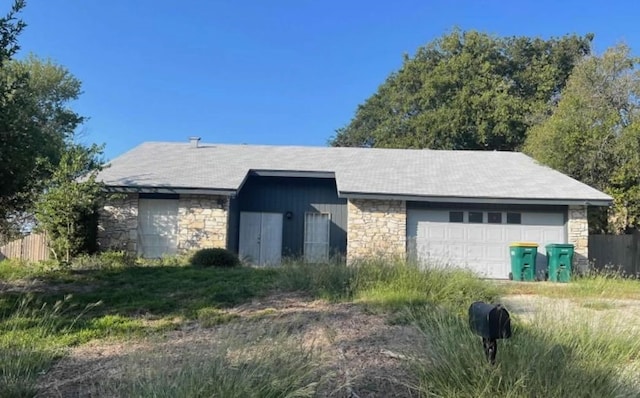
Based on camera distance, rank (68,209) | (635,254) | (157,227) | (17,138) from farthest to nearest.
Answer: (635,254), (157,227), (68,209), (17,138)

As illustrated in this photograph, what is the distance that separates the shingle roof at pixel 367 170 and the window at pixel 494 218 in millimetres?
747

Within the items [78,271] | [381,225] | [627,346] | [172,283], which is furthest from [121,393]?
[381,225]

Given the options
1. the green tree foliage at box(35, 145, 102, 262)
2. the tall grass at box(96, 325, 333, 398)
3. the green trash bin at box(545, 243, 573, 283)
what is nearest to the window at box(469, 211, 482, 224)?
the green trash bin at box(545, 243, 573, 283)

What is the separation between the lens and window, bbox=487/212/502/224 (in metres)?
17.1

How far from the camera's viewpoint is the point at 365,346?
5.63m

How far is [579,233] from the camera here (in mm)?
16641

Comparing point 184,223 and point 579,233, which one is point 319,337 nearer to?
point 184,223

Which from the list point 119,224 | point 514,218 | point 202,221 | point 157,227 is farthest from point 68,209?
point 514,218

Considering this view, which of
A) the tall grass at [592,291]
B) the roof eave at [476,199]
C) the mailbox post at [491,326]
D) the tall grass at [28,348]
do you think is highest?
the roof eave at [476,199]

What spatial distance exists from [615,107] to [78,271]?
1934 centimetres

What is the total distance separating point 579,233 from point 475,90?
1599cm

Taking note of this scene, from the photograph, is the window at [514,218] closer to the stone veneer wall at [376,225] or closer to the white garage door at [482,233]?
the white garage door at [482,233]

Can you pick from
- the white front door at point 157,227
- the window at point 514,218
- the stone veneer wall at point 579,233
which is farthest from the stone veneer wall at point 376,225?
the white front door at point 157,227

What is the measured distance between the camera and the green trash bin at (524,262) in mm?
15750
